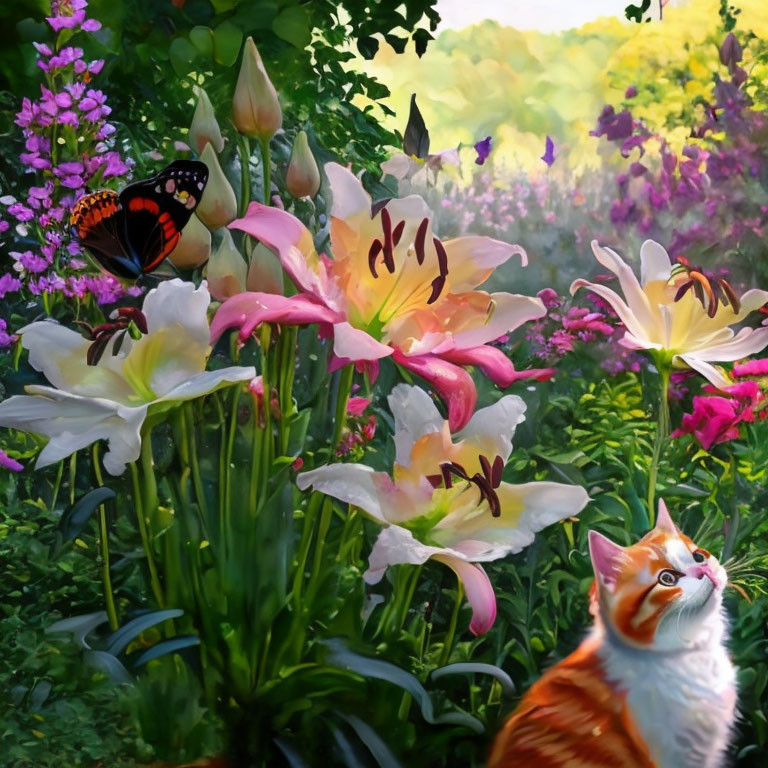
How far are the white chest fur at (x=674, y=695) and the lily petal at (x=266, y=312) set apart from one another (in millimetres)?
499

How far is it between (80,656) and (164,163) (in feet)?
1.90

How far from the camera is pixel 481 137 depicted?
4.66 ft

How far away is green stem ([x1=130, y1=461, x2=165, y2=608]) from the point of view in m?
1.20

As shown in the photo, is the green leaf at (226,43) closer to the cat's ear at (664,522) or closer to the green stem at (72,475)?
the green stem at (72,475)

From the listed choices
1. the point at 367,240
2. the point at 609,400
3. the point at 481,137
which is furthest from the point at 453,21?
the point at 609,400

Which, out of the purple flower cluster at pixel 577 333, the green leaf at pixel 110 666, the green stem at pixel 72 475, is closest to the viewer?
the green leaf at pixel 110 666

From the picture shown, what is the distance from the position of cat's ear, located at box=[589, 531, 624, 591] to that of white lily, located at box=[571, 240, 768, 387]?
24cm

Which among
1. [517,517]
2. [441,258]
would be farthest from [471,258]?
[517,517]

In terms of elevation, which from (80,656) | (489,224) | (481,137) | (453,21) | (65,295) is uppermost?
(453,21)

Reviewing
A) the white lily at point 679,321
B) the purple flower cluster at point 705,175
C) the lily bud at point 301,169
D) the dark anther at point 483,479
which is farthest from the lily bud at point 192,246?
the purple flower cluster at point 705,175

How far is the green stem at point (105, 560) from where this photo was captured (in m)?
1.23

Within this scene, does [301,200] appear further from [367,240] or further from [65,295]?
Result: [65,295]

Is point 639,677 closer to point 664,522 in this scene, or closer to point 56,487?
point 664,522

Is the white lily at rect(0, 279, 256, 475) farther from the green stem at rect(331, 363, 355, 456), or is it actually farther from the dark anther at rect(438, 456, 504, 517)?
the dark anther at rect(438, 456, 504, 517)
